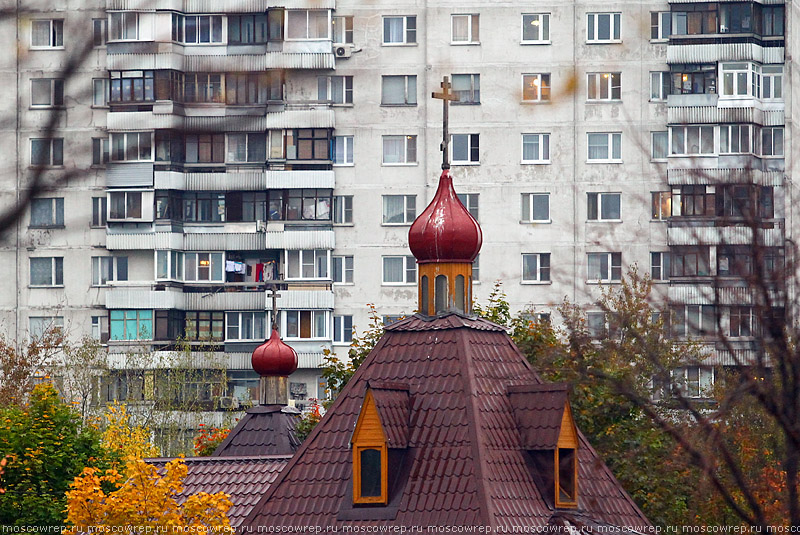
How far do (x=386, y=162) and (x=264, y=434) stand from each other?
1258 inches

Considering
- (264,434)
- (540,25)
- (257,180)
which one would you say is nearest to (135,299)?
(257,180)

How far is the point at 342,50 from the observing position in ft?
250

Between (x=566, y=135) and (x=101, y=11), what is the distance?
217 ft

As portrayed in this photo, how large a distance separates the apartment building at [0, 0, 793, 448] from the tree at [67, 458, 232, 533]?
141 feet

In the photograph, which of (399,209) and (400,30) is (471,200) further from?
(400,30)

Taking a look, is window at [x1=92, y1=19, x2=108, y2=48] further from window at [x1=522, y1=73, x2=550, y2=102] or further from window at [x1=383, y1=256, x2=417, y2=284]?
window at [x1=383, y1=256, x2=417, y2=284]

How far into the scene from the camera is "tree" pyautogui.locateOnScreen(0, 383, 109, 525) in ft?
126

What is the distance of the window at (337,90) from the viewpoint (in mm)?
77438

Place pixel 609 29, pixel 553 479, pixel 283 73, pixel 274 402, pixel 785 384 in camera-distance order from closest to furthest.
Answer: pixel 283 73 < pixel 785 384 < pixel 553 479 < pixel 274 402 < pixel 609 29

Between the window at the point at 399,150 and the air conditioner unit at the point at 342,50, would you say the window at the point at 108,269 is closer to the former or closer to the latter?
the window at the point at 399,150

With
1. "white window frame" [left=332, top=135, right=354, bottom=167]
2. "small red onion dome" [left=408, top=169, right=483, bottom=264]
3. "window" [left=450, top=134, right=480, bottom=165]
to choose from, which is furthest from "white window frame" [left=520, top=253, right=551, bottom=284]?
"small red onion dome" [left=408, top=169, right=483, bottom=264]

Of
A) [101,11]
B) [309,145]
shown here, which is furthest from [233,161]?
[101,11]

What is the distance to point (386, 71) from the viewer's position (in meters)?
77.1

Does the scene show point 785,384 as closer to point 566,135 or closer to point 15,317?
point 566,135
